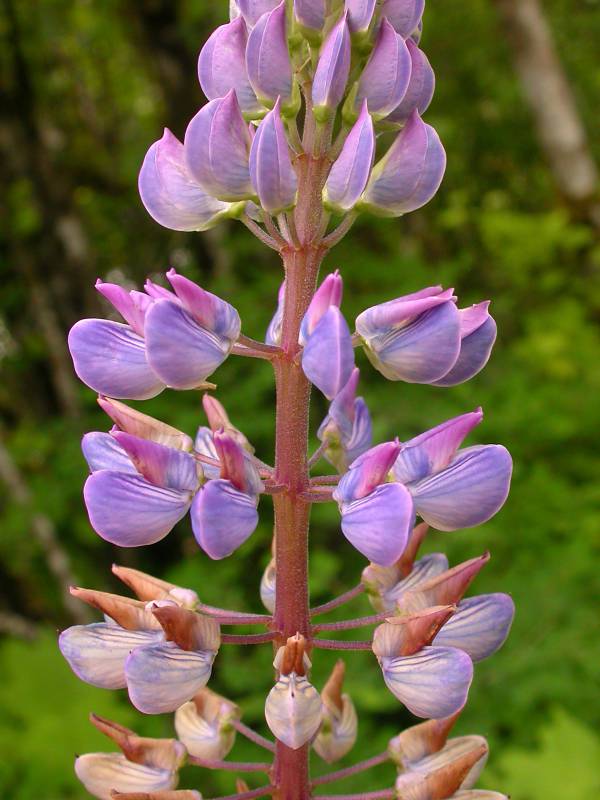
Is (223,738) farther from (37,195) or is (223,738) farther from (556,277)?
(556,277)

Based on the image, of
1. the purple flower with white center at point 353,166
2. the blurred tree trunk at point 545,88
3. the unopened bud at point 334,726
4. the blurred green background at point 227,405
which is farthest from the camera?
the blurred tree trunk at point 545,88

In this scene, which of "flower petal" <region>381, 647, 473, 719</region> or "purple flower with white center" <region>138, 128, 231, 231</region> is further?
"purple flower with white center" <region>138, 128, 231, 231</region>

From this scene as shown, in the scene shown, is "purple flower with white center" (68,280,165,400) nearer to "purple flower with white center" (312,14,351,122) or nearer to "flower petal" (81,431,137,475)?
"flower petal" (81,431,137,475)

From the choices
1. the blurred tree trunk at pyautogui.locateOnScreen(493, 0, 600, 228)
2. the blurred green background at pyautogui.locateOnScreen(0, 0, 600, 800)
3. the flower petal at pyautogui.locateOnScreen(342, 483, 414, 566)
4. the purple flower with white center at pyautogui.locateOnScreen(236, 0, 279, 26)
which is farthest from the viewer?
the blurred tree trunk at pyautogui.locateOnScreen(493, 0, 600, 228)

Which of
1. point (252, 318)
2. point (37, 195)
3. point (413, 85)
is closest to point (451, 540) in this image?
point (252, 318)

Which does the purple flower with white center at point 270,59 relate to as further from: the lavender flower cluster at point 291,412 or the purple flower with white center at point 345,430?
the purple flower with white center at point 345,430

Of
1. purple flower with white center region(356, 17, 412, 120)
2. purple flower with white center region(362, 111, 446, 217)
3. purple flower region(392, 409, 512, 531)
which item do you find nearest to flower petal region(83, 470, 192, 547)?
purple flower region(392, 409, 512, 531)

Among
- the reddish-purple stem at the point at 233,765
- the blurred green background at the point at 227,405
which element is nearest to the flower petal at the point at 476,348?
the reddish-purple stem at the point at 233,765
